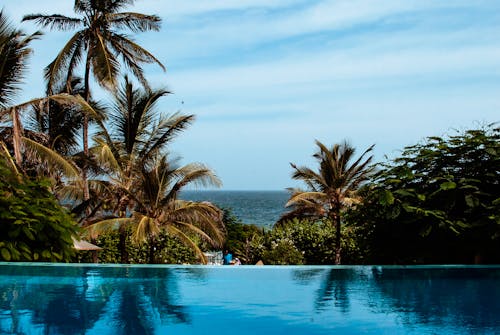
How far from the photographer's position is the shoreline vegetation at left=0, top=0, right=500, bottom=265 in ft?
22.4

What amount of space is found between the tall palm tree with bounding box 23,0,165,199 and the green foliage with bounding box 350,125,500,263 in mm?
11379

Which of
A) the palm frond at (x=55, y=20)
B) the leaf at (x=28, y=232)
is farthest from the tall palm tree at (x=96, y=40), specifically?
the leaf at (x=28, y=232)

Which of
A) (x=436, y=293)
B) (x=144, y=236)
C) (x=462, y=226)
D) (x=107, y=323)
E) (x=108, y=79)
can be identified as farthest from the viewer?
(x=108, y=79)

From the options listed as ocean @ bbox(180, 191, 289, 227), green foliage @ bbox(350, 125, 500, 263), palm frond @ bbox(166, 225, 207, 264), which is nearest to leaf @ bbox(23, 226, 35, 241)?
green foliage @ bbox(350, 125, 500, 263)

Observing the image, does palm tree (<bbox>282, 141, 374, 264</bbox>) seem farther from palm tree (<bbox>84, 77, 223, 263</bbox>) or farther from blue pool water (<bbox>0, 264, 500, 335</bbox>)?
blue pool water (<bbox>0, 264, 500, 335</bbox>)

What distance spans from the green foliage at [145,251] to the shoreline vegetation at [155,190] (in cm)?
3

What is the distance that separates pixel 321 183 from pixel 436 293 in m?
11.8

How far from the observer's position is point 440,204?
688cm

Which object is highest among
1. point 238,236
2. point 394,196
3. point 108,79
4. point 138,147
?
point 108,79

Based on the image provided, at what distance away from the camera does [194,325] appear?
486cm

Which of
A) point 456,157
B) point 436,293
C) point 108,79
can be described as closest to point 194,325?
point 436,293

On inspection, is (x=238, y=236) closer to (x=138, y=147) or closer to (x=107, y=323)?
(x=138, y=147)

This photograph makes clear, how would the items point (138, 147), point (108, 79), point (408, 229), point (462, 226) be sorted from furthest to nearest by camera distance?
point (108, 79), point (138, 147), point (408, 229), point (462, 226)

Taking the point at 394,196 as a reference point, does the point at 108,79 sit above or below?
above
